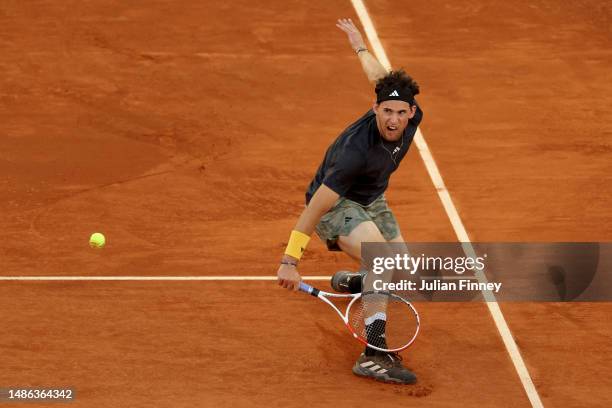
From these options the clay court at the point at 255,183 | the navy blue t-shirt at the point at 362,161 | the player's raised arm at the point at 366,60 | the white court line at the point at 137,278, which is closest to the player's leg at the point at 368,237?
the navy blue t-shirt at the point at 362,161

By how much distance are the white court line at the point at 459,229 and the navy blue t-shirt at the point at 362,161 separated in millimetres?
1539

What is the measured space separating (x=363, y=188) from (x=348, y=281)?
3.81 ft

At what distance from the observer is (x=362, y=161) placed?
31.0ft

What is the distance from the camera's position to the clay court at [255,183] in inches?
383

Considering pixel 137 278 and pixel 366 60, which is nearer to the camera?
pixel 366 60

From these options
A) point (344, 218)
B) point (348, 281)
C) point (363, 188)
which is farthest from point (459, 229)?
point (344, 218)

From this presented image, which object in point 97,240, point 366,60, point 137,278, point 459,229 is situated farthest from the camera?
point 459,229

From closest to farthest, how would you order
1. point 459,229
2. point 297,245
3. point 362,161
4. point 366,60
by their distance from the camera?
point 297,245 → point 362,161 → point 366,60 → point 459,229

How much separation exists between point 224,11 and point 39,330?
765 centimetres

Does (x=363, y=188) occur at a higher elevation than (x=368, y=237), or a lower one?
higher

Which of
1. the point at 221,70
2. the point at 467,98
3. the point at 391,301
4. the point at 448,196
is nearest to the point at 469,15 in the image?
the point at 467,98

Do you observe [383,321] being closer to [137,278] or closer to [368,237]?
[368,237]

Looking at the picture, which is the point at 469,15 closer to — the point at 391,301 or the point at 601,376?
the point at 391,301

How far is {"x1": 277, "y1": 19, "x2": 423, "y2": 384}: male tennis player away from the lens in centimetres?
930
